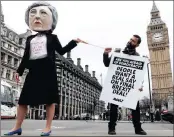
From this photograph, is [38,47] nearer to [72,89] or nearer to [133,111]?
[133,111]

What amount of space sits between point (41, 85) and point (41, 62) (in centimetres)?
37

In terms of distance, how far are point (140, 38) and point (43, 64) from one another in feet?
6.21

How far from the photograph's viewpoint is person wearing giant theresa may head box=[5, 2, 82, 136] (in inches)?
156

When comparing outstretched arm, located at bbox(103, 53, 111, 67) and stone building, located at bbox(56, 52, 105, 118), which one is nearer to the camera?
outstretched arm, located at bbox(103, 53, 111, 67)

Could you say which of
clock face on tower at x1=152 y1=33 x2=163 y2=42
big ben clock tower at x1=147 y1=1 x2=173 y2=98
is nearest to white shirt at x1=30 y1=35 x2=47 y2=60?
big ben clock tower at x1=147 y1=1 x2=173 y2=98

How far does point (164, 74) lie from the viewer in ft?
335

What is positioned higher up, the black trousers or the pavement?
the black trousers

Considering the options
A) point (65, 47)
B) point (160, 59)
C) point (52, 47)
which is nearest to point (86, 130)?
point (65, 47)

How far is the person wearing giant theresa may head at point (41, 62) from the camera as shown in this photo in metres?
3.97

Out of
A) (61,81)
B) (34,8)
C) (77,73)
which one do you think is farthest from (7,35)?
(34,8)

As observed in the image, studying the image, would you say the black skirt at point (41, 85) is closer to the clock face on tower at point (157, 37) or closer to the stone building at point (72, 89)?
the stone building at point (72, 89)

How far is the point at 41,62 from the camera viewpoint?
4.15 meters

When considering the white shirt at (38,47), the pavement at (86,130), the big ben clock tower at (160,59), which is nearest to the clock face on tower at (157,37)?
the big ben clock tower at (160,59)

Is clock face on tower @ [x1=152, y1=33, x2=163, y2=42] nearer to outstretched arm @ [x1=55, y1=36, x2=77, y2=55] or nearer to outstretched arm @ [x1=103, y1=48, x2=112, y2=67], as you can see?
outstretched arm @ [x1=103, y1=48, x2=112, y2=67]
